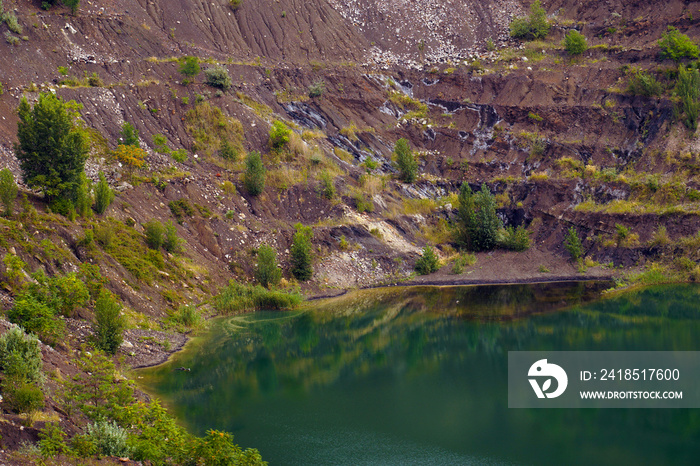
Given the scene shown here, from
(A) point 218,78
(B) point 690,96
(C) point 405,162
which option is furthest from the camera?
(C) point 405,162

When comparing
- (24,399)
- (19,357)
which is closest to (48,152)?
(19,357)

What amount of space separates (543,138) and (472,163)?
739 cm

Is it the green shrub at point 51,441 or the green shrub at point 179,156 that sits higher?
the green shrub at point 179,156

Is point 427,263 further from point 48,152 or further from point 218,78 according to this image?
point 48,152

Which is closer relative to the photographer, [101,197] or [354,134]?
[101,197]

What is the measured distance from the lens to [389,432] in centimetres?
2348

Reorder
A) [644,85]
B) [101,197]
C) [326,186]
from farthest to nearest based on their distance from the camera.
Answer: [644,85] → [326,186] → [101,197]

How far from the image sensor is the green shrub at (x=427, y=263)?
167 feet

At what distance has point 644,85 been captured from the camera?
192 ft

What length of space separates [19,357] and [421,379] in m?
17.1

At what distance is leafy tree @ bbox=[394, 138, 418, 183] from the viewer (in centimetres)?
5838

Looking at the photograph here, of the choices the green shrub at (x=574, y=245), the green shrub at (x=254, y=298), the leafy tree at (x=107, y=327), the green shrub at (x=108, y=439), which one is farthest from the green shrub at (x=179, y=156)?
the green shrub at (x=108, y=439)

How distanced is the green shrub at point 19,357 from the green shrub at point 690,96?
54871mm

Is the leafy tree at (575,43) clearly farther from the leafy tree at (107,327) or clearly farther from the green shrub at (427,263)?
the leafy tree at (107,327)
